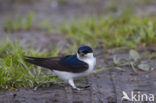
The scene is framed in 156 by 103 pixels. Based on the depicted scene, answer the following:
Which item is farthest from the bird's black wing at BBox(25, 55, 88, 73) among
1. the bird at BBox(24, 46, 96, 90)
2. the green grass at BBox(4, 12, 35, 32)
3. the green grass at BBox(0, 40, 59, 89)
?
the green grass at BBox(4, 12, 35, 32)

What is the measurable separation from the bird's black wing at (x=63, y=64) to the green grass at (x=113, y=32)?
1.70 meters

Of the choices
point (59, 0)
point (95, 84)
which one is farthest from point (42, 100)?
point (59, 0)

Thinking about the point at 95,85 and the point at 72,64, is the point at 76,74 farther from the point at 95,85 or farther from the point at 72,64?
the point at 95,85

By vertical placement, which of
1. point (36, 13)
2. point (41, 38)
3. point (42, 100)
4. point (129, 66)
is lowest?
point (42, 100)

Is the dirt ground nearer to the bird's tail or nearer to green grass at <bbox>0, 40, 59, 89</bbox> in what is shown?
green grass at <bbox>0, 40, 59, 89</bbox>

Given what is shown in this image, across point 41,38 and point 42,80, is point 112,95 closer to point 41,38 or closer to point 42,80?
point 42,80

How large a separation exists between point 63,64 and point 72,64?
12 centimetres

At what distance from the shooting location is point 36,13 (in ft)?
27.7

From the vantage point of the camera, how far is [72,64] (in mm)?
3770

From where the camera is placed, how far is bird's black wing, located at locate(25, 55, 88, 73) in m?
3.70

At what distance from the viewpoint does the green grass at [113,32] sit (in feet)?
17.7

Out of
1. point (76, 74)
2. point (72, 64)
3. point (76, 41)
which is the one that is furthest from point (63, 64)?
point (76, 41)

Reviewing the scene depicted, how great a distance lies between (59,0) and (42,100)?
6.15 metres

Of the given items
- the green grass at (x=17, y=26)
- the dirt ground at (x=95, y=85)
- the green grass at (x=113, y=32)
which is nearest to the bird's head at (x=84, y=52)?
the dirt ground at (x=95, y=85)
